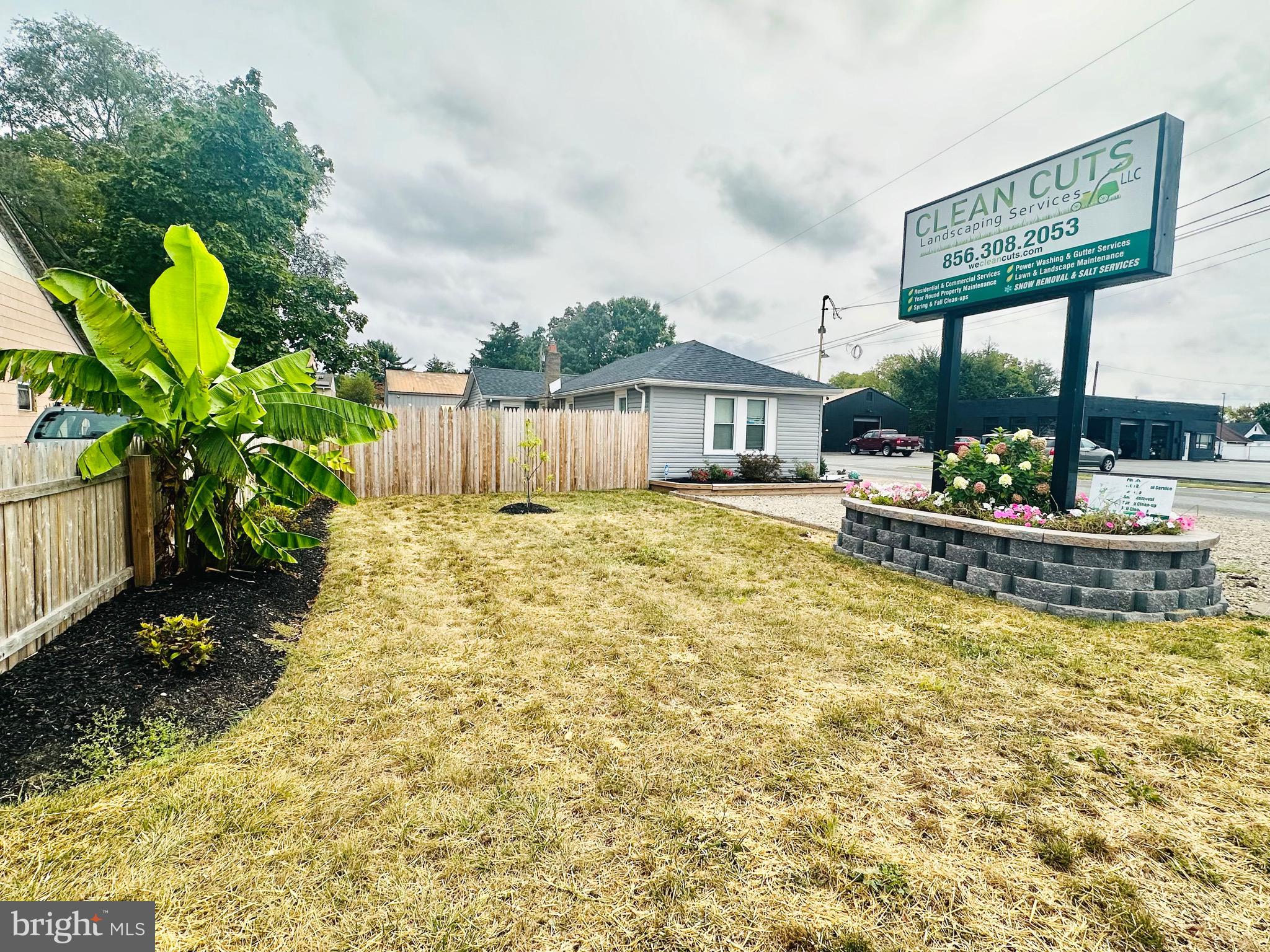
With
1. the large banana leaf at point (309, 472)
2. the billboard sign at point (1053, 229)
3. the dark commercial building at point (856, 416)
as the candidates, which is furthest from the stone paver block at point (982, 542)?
the dark commercial building at point (856, 416)

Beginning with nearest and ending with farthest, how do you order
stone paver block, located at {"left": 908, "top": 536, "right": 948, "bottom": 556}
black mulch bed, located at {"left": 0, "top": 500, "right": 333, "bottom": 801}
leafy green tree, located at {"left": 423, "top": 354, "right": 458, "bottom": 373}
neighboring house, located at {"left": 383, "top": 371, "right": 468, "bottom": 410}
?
1. black mulch bed, located at {"left": 0, "top": 500, "right": 333, "bottom": 801}
2. stone paver block, located at {"left": 908, "top": 536, "right": 948, "bottom": 556}
3. neighboring house, located at {"left": 383, "top": 371, "right": 468, "bottom": 410}
4. leafy green tree, located at {"left": 423, "top": 354, "right": 458, "bottom": 373}

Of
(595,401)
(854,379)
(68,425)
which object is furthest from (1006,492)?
(854,379)

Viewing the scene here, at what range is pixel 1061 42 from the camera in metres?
8.34

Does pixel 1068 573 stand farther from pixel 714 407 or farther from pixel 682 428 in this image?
pixel 714 407

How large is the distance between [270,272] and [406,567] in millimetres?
11944

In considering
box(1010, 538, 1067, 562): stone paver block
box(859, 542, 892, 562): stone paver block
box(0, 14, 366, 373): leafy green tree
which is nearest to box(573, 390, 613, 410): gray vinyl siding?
box(0, 14, 366, 373): leafy green tree

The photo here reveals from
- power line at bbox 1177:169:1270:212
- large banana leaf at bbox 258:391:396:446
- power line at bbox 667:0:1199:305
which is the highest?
power line at bbox 667:0:1199:305

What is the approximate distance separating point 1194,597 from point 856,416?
3569 cm

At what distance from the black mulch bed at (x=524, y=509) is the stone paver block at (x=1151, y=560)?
7.61 m

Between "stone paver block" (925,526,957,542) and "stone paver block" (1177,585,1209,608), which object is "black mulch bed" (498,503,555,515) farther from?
"stone paver block" (1177,585,1209,608)

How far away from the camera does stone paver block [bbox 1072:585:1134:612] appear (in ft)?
13.8

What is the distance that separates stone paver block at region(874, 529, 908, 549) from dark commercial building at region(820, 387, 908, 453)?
32.1 metres

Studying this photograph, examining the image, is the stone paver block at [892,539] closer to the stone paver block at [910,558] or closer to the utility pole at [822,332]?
the stone paver block at [910,558]

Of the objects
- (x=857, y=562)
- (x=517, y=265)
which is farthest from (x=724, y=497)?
(x=517, y=265)
